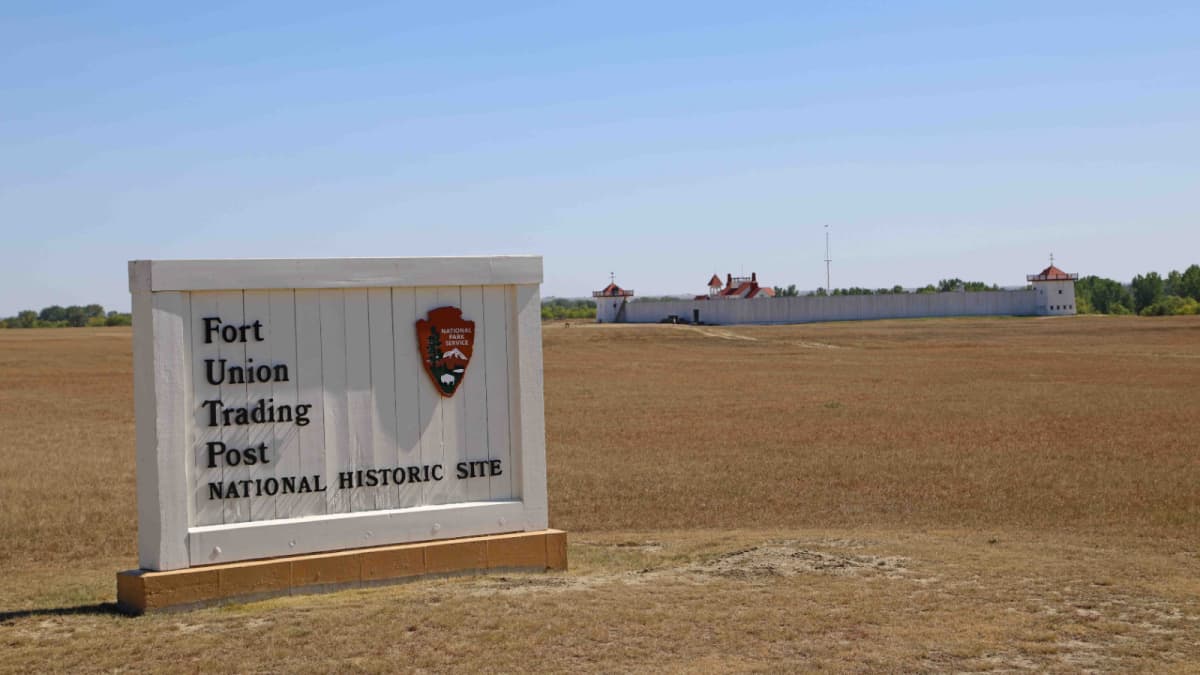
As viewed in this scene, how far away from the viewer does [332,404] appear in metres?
11.1

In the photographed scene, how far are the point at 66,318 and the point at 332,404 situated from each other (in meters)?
142

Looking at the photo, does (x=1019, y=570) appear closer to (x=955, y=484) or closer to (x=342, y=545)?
(x=342, y=545)

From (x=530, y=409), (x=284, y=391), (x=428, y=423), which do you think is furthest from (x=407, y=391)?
(x=530, y=409)

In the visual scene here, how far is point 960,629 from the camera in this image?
8.91 metres

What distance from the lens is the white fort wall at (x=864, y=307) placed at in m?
116

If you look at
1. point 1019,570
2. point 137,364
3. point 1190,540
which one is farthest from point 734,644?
point 1190,540

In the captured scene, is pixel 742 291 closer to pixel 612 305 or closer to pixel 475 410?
pixel 612 305

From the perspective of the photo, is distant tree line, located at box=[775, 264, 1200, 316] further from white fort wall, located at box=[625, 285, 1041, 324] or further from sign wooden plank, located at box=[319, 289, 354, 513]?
sign wooden plank, located at box=[319, 289, 354, 513]

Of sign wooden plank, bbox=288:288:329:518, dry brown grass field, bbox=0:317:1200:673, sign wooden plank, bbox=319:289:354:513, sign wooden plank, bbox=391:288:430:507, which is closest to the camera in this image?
dry brown grass field, bbox=0:317:1200:673

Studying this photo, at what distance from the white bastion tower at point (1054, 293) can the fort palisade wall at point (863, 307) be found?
107 centimetres

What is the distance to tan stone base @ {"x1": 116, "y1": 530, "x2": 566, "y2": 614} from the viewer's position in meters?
10.2

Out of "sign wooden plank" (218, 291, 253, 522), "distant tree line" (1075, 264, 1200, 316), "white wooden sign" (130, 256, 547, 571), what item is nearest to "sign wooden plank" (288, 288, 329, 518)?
"white wooden sign" (130, 256, 547, 571)

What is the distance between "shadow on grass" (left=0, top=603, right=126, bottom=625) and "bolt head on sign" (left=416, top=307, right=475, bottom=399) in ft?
10.3

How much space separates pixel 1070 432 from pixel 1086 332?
5804cm
